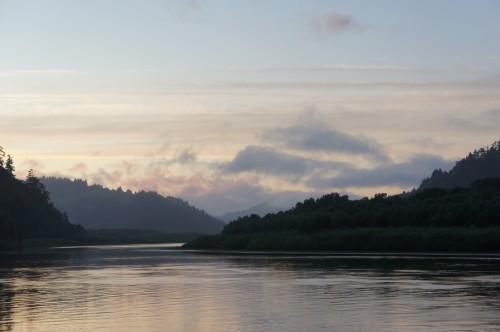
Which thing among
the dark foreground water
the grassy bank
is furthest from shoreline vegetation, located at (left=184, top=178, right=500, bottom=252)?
the dark foreground water

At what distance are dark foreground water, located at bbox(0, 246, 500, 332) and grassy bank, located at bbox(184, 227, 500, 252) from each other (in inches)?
1872

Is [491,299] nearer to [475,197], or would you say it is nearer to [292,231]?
[475,197]

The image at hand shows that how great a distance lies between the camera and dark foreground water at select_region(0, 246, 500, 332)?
3438cm

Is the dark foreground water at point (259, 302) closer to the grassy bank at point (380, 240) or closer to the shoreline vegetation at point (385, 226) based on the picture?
the grassy bank at point (380, 240)

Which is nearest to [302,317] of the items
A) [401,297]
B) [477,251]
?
[401,297]

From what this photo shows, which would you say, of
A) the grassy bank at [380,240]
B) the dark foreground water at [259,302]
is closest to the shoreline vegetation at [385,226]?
the grassy bank at [380,240]

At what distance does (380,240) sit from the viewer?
12662 centimetres

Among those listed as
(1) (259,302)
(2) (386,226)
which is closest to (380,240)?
(2) (386,226)

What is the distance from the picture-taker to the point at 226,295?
158 feet

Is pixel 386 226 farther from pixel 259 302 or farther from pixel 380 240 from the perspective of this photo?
pixel 259 302

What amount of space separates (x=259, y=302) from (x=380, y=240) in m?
85.2

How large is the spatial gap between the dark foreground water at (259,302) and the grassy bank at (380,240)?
156 feet

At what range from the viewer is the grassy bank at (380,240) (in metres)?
113

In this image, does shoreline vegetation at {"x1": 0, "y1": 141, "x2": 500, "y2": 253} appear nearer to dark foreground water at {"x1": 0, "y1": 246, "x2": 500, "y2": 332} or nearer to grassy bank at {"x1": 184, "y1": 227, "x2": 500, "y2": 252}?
grassy bank at {"x1": 184, "y1": 227, "x2": 500, "y2": 252}
